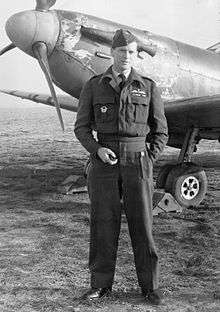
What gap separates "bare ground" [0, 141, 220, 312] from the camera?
118 inches

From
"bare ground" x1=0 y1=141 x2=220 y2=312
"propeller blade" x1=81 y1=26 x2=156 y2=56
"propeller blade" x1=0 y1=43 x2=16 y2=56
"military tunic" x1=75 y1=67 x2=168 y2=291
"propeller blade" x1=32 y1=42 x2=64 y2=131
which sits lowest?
"bare ground" x1=0 y1=141 x2=220 y2=312

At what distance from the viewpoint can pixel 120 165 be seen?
2.99 metres

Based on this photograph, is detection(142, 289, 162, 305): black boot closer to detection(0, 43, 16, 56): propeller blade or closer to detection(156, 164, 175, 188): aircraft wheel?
detection(156, 164, 175, 188): aircraft wheel

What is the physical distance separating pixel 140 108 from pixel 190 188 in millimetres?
3204

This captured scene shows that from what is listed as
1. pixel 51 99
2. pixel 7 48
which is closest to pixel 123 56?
pixel 7 48

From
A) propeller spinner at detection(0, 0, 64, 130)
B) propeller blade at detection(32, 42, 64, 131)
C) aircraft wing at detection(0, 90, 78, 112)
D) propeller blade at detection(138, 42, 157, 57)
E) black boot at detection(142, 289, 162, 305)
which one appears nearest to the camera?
black boot at detection(142, 289, 162, 305)

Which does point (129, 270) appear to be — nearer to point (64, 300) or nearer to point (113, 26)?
point (64, 300)

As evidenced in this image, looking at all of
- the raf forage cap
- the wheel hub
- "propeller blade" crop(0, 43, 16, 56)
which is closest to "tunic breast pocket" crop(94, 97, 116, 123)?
the raf forage cap

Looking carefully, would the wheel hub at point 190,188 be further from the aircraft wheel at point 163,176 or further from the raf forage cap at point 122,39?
the raf forage cap at point 122,39

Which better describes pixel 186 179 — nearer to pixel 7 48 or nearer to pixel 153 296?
pixel 153 296

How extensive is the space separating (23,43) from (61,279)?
12.4ft

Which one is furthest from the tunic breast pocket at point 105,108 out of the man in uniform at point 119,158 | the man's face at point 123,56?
the man's face at point 123,56

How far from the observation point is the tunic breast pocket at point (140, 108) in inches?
117

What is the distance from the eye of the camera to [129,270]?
11.8 ft
